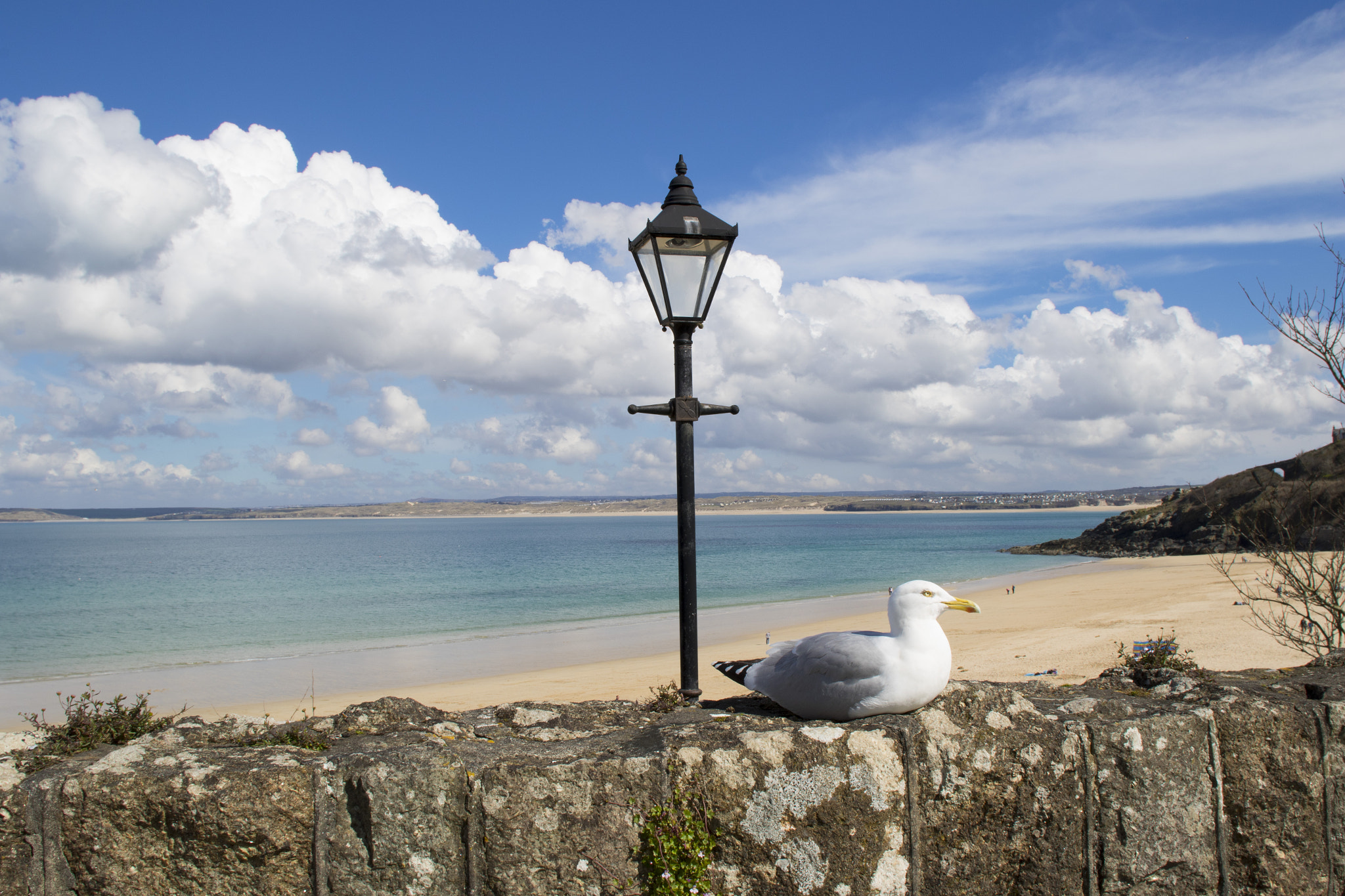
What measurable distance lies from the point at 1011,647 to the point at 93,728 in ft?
65.5

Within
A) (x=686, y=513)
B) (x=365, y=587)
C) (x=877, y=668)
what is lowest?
(x=365, y=587)

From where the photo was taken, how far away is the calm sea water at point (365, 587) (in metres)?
25.8

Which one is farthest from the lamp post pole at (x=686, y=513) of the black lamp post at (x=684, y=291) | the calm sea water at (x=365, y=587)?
the calm sea water at (x=365, y=587)

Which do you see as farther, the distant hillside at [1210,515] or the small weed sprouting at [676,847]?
the distant hillside at [1210,515]

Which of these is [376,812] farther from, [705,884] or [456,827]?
[705,884]

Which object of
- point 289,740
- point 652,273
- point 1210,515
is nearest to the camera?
point 289,740

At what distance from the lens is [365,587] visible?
43250mm

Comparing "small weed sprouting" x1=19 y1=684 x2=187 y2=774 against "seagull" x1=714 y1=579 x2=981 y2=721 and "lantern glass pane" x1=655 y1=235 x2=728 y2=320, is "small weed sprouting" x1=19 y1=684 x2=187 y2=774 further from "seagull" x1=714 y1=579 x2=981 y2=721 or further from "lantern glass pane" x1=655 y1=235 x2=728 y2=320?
"lantern glass pane" x1=655 y1=235 x2=728 y2=320

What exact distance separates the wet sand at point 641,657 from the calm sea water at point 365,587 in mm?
3116

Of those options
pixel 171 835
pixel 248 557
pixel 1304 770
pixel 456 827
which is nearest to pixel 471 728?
pixel 456 827

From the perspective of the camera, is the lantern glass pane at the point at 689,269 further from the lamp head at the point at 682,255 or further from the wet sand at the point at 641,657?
the wet sand at the point at 641,657

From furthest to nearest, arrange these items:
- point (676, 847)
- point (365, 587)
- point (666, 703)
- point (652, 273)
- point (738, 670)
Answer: point (365, 587), point (652, 273), point (666, 703), point (738, 670), point (676, 847)

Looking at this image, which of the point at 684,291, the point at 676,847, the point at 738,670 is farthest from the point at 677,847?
the point at 684,291

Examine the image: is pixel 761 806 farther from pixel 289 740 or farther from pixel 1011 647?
pixel 1011 647
